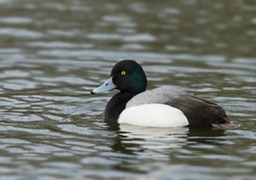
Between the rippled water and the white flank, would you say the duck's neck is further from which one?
the white flank

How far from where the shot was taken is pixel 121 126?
12531mm

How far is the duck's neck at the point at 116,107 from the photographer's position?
A: 12781mm

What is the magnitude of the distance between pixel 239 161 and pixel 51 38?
9.33 metres

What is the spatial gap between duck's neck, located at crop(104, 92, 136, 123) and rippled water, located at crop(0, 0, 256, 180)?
20 cm

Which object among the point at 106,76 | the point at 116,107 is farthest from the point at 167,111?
the point at 106,76

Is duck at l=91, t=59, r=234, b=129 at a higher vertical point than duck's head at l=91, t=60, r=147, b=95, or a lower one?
lower

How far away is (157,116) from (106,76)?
3.96 meters

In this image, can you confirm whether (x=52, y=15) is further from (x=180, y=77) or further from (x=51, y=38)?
(x=180, y=77)

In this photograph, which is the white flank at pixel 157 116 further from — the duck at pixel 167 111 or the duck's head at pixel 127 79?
the duck's head at pixel 127 79

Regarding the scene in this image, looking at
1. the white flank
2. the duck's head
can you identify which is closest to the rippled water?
the white flank

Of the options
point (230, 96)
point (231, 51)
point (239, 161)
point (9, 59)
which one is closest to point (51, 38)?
point (9, 59)

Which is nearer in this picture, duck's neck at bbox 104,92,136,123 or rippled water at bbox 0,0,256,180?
rippled water at bbox 0,0,256,180

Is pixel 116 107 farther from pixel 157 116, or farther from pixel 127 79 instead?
pixel 157 116

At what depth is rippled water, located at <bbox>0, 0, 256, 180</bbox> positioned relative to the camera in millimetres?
10367
